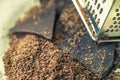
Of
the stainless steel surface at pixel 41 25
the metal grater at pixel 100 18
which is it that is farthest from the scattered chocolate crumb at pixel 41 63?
the metal grater at pixel 100 18

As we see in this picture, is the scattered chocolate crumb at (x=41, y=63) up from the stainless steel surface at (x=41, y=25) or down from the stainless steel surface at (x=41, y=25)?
down

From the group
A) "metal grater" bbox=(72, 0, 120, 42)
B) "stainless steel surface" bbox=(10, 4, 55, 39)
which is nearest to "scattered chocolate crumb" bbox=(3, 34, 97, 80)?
"stainless steel surface" bbox=(10, 4, 55, 39)

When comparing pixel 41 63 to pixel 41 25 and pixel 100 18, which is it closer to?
pixel 41 25

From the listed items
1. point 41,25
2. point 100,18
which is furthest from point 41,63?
point 100,18

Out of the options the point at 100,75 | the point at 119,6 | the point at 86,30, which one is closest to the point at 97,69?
the point at 100,75

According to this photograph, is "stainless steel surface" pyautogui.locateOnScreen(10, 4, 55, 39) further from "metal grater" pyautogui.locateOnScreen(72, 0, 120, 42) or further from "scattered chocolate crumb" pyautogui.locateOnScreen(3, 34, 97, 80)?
"metal grater" pyautogui.locateOnScreen(72, 0, 120, 42)

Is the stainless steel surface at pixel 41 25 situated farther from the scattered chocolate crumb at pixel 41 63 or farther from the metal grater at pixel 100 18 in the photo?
the metal grater at pixel 100 18

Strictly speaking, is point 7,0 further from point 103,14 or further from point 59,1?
point 103,14

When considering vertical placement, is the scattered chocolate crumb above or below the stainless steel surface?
below

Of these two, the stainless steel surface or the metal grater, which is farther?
the stainless steel surface
